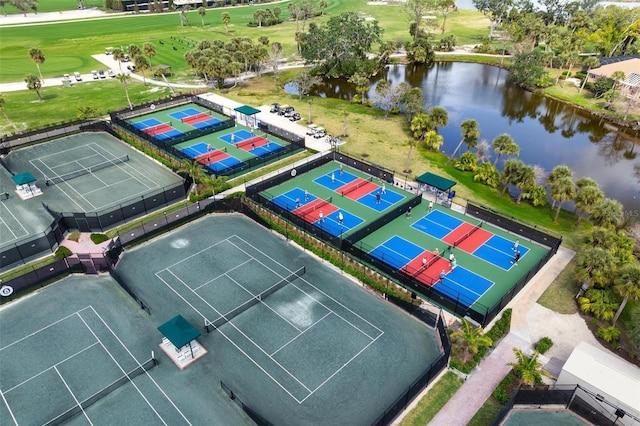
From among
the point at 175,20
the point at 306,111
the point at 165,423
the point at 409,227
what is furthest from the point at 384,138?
the point at 175,20

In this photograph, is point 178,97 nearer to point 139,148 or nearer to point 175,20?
point 139,148

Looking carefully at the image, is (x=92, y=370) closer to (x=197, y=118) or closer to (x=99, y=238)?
(x=99, y=238)

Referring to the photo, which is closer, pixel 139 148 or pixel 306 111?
pixel 139 148

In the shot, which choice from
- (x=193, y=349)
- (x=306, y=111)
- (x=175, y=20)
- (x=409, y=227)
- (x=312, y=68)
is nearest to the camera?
(x=193, y=349)

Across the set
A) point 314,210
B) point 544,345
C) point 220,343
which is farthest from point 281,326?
point 544,345

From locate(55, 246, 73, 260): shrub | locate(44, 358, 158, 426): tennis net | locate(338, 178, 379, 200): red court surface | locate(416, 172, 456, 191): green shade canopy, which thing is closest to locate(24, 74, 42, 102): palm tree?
locate(55, 246, 73, 260): shrub

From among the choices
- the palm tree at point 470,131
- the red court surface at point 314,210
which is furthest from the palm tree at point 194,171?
the palm tree at point 470,131

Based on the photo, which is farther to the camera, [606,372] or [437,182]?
[437,182]
